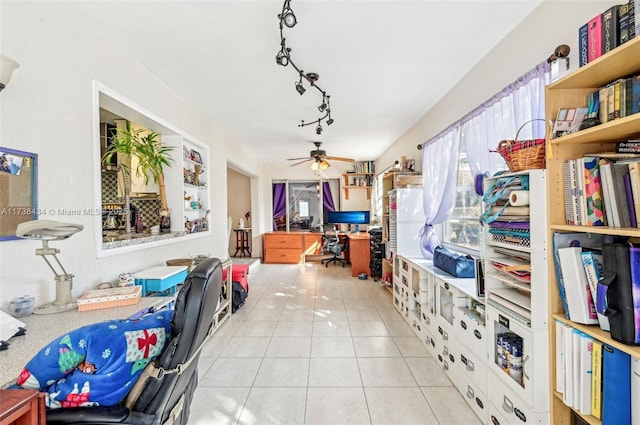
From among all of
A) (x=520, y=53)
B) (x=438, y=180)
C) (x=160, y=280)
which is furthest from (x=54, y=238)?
(x=438, y=180)

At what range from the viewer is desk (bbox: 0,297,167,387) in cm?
92

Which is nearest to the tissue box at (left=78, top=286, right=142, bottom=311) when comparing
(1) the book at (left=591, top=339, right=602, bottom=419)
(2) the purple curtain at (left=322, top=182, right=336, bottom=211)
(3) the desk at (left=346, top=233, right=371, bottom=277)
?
(1) the book at (left=591, top=339, right=602, bottom=419)

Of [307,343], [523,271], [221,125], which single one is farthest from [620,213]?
[221,125]

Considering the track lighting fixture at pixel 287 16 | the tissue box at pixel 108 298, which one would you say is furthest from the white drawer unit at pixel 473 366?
the track lighting fixture at pixel 287 16

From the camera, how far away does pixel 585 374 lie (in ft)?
3.51

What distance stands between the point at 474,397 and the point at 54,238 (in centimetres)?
260

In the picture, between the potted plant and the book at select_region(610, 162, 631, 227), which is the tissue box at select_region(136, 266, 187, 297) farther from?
the book at select_region(610, 162, 631, 227)

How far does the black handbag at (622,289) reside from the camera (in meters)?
0.91

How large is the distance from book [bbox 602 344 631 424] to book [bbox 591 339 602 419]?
0.10 feet

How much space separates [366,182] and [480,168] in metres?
4.58

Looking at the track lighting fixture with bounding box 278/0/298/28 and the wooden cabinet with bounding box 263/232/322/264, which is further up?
the track lighting fixture with bounding box 278/0/298/28

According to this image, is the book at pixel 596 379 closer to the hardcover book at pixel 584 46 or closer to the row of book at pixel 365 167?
the hardcover book at pixel 584 46

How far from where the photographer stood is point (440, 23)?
1808 mm

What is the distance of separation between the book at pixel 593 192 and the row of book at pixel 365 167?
18.2 ft
